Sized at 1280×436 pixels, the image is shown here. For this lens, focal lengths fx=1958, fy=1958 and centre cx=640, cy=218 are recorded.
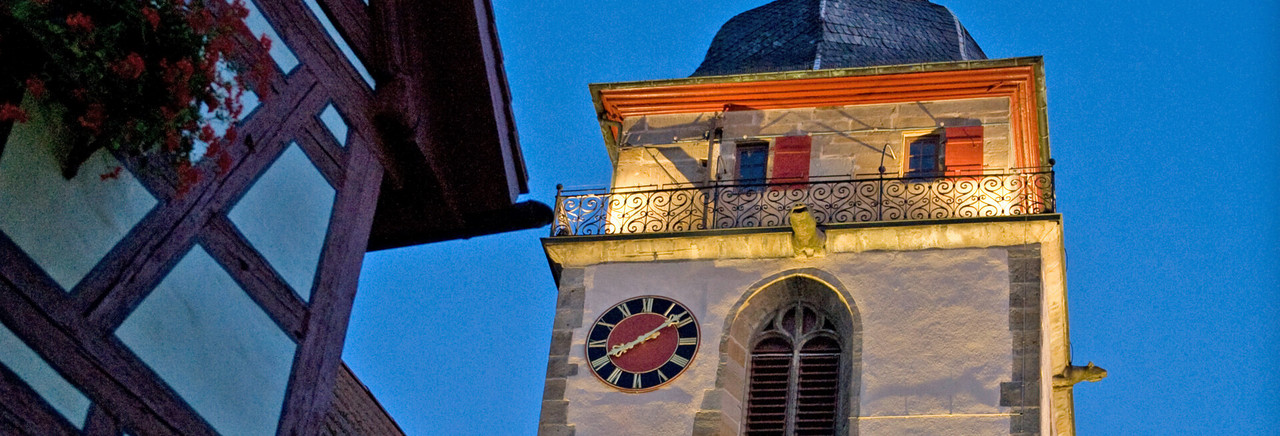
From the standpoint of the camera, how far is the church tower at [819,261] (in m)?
18.2

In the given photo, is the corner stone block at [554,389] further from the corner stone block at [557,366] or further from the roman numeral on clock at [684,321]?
the roman numeral on clock at [684,321]

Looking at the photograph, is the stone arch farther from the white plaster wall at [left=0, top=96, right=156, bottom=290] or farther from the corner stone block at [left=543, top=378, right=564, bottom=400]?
the white plaster wall at [left=0, top=96, right=156, bottom=290]

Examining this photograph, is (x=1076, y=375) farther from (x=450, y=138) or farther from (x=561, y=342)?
(x=450, y=138)

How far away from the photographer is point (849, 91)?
21562 millimetres

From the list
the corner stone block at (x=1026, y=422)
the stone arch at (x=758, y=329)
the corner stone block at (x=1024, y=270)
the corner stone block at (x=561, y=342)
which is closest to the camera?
the corner stone block at (x=1026, y=422)

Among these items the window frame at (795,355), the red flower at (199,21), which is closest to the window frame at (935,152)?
the window frame at (795,355)

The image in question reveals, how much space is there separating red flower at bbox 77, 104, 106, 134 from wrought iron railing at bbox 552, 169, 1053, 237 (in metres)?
12.5

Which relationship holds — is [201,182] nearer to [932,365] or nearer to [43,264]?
[43,264]

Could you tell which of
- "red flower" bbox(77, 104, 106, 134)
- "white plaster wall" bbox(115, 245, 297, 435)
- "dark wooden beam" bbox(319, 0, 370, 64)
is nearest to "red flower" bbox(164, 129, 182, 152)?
"red flower" bbox(77, 104, 106, 134)

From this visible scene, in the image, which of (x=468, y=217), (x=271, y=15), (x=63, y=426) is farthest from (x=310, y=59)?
(x=63, y=426)

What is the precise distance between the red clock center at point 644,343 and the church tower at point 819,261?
0.02 metres

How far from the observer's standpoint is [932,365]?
1811 cm

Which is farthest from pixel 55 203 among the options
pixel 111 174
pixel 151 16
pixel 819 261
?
pixel 819 261

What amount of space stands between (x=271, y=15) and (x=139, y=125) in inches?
77.9
